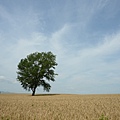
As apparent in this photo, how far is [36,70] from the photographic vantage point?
161 feet

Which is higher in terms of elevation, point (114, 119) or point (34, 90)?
point (34, 90)

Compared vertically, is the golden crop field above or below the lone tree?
below

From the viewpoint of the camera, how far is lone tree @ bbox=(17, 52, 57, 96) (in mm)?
50000

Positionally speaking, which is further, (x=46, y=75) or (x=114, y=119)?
(x=46, y=75)

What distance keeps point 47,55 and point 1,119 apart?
42975mm

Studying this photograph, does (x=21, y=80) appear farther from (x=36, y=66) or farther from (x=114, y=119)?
(x=114, y=119)

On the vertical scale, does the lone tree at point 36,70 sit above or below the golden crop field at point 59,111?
above

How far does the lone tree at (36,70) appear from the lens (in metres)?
50.0

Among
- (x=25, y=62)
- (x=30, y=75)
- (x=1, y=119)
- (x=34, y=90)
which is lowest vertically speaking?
(x=1, y=119)

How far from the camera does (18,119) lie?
9.34 m

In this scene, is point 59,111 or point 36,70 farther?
→ point 36,70

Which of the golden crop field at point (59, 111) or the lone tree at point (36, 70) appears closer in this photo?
the golden crop field at point (59, 111)

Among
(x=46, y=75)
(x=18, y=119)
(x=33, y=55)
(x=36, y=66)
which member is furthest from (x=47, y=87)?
(x=18, y=119)

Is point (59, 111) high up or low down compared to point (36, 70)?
down
